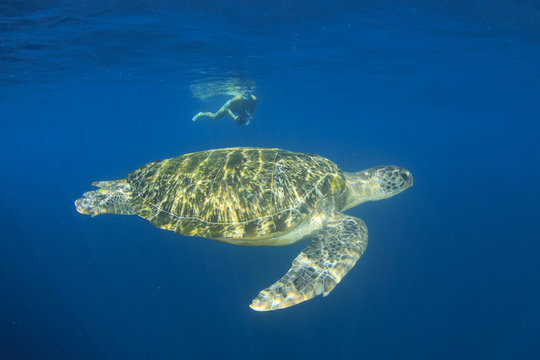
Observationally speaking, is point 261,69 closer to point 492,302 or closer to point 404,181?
point 404,181

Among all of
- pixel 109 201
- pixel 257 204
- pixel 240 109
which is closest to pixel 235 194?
pixel 257 204

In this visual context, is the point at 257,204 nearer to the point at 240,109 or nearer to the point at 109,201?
the point at 109,201

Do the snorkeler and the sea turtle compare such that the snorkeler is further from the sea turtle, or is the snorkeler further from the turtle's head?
the sea turtle

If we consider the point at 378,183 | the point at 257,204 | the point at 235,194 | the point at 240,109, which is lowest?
the point at 240,109

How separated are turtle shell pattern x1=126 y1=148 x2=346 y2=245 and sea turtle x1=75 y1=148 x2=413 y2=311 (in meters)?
0.02

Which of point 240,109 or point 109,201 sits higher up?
point 109,201

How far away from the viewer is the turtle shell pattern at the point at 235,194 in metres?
5.12

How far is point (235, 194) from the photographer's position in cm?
525

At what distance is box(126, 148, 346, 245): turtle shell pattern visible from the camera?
5.12 metres

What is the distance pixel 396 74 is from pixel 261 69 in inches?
438

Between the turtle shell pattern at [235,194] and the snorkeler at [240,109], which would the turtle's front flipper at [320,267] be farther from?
the snorkeler at [240,109]

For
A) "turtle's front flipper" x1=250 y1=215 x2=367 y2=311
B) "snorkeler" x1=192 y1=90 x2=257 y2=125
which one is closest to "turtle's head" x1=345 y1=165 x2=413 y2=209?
"turtle's front flipper" x1=250 y1=215 x2=367 y2=311

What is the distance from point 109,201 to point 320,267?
484cm

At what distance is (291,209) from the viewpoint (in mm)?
5293
